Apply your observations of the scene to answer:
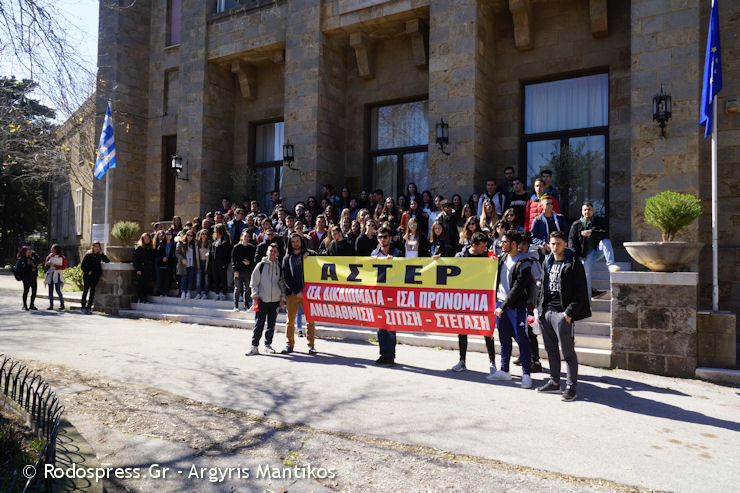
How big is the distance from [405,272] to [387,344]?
126 centimetres

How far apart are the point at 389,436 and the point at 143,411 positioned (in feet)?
8.80

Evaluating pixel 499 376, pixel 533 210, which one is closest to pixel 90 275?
pixel 533 210

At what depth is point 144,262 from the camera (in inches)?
558

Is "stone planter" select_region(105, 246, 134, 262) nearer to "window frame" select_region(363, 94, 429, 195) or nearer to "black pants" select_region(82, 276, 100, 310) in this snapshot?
"black pants" select_region(82, 276, 100, 310)

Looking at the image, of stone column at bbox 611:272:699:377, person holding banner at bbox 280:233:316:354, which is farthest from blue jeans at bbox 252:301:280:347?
stone column at bbox 611:272:699:377

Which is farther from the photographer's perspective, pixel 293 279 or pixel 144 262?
pixel 144 262

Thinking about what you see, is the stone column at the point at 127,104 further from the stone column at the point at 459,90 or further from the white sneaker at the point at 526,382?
the white sneaker at the point at 526,382

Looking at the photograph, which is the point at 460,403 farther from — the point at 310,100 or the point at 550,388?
the point at 310,100

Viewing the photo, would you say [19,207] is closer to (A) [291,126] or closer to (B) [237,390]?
(A) [291,126]

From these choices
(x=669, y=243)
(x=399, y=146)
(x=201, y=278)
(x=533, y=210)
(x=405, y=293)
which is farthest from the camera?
(x=399, y=146)

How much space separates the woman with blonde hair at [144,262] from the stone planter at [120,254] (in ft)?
1.35

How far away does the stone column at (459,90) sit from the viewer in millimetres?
14117

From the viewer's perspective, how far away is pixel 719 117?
464 inches

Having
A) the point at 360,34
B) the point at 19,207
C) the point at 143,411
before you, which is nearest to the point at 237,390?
the point at 143,411
